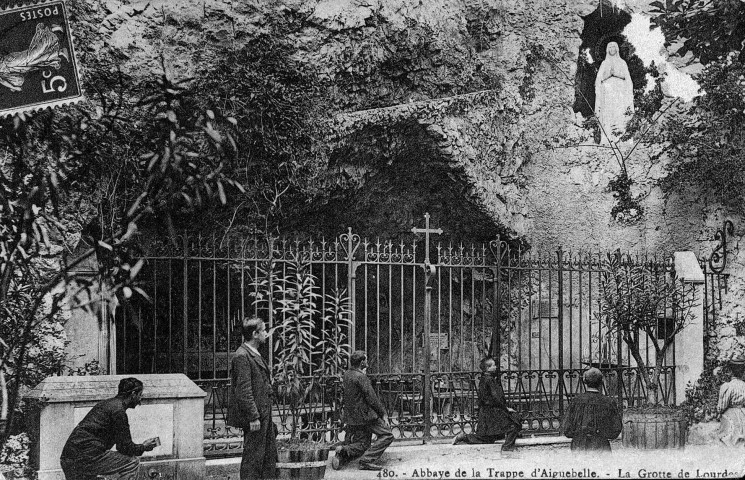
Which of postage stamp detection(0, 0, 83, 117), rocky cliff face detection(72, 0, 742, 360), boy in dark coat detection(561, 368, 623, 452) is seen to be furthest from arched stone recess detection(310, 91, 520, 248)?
boy in dark coat detection(561, 368, 623, 452)

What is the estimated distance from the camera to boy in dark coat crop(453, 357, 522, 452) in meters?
8.35

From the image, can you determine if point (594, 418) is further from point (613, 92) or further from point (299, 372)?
point (613, 92)

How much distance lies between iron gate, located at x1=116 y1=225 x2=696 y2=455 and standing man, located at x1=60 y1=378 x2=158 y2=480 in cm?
191

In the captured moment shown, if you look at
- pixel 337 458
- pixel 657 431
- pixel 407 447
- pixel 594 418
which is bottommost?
pixel 407 447

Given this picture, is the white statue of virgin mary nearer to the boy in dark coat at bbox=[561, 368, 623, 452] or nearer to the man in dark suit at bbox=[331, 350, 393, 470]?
the boy in dark coat at bbox=[561, 368, 623, 452]

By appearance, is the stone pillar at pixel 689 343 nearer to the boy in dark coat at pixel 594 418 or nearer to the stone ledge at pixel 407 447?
the stone ledge at pixel 407 447

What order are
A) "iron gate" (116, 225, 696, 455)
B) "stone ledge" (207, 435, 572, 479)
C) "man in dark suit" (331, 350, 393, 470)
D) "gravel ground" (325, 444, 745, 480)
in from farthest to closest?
"iron gate" (116, 225, 696, 455) → "man in dark suit" (331, 350, 393, 470) → "stone ledge" (207, 435, 572, 479) → "gravel ground" (325, 444, 745, 480)

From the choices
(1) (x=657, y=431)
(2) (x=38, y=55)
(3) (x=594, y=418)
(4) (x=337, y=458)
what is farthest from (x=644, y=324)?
(2) (x=38, y=55)

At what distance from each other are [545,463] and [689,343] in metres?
3.80

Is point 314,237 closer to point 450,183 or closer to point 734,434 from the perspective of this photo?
point 450,183

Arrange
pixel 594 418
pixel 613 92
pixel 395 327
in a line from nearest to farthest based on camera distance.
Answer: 1. pixel 594 418
2. pixel 395 327
3. pixel 613 92

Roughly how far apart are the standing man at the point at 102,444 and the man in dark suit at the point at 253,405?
0.88 meters

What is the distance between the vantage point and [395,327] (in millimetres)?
12984

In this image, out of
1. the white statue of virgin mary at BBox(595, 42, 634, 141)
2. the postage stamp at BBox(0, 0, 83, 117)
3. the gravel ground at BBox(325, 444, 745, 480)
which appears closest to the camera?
the postage stamp at BBox(0, 0, 83, 117)
